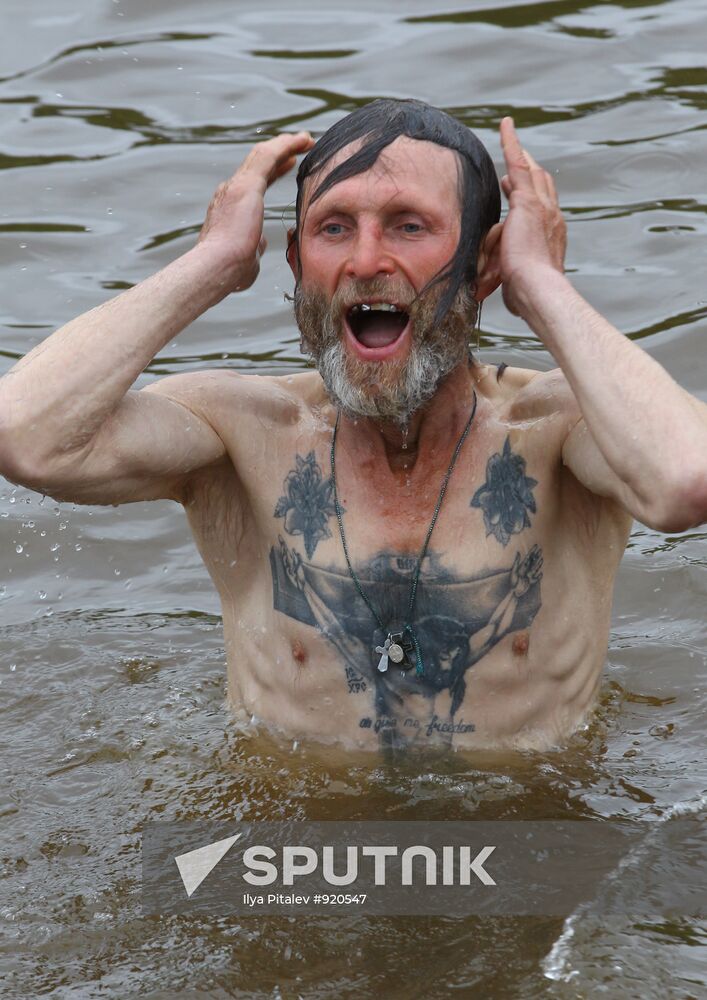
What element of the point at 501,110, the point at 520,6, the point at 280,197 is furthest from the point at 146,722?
the point at 520,6

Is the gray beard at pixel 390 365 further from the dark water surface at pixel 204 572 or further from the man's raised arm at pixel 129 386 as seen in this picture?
the dark water surface at pixel 204 572

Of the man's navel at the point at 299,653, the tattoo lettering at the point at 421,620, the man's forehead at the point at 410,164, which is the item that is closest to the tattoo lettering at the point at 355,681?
the tattoo lettering at the point at 421,620

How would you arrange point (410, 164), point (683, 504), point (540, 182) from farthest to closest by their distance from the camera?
point (540, 182) → point (410, 164) → point (683, 504)

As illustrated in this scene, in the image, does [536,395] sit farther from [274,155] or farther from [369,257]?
[274,155]

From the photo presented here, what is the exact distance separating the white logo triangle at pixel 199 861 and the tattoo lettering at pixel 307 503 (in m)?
0.79

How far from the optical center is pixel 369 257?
15.0ft

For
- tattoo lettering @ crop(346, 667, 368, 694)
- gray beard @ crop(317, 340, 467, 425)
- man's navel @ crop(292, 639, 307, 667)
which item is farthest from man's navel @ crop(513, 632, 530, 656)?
gray beard @ crop(317, 340, 467, 425)

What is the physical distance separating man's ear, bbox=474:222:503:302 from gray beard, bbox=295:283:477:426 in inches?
5.0

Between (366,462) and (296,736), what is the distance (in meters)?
0.77

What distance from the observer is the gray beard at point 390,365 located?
15.3ft

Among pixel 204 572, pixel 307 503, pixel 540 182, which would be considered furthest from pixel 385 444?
pixel 204 572

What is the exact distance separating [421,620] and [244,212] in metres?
1.16

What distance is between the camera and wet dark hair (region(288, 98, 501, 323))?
15.4ft

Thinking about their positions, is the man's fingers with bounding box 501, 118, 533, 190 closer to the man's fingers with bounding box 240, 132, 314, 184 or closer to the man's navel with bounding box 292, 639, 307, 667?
the man's fingers with bounding box 240, 132, 314, 184
